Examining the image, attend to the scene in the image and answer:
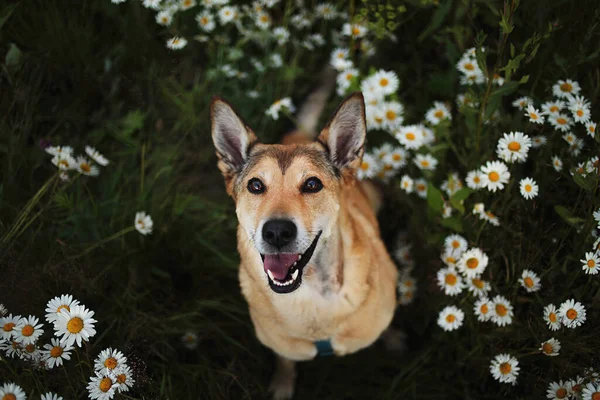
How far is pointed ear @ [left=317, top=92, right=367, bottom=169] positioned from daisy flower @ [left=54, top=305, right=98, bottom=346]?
1.66 m

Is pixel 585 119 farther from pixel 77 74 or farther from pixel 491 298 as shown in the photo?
pixel 77 74

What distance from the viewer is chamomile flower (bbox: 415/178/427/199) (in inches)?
147

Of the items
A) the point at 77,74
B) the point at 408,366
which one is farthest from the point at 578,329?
the point at 77,74

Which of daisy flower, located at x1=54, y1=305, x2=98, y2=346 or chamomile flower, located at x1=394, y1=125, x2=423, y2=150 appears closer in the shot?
daisy flower, located at x1=54, y1=305, x2=98, y2=346

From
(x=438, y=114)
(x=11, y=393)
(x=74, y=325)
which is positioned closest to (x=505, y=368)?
(x=438, y=114)

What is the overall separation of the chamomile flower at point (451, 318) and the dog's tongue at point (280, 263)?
47.4 inches

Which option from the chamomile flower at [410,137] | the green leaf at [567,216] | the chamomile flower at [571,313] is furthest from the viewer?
the chamomile flower at [410,137]

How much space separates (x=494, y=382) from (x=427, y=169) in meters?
1.63

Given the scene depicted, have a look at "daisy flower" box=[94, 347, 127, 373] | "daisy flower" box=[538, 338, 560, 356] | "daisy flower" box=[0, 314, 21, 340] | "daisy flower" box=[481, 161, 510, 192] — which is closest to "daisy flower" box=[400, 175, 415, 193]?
"daisy flower" box=[481, 161, 510, 192]

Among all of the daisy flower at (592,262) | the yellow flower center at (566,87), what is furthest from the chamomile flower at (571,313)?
the yellow flower center at (566,87)

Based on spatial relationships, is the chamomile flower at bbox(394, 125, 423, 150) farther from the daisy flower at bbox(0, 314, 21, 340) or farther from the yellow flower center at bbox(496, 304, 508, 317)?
the daisy flower at bbox(0, 314, 21, 340)

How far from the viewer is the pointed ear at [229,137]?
280cm

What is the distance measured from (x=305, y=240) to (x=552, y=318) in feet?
4.81

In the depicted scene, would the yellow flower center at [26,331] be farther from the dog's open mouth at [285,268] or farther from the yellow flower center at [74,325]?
the dog's open mouth at [285,268]
